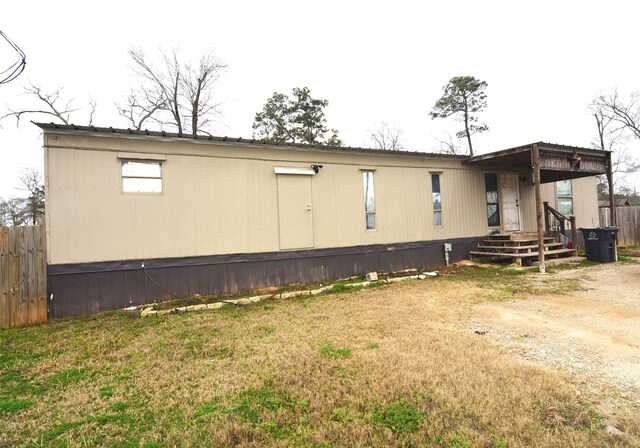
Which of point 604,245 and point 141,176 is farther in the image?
point 604,245

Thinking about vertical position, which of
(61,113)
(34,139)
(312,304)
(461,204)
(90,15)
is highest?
(90,15)

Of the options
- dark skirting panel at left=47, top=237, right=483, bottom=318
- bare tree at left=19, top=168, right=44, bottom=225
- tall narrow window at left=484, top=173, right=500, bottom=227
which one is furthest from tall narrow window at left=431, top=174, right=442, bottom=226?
bare tree at left=19, top=168, right=44, bottom=225

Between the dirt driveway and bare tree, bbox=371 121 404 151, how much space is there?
23581mm

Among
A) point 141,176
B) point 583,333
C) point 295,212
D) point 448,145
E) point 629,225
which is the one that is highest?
point 448,145

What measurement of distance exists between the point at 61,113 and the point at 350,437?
21.5 metres

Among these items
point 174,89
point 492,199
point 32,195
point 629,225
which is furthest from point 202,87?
point 629,225

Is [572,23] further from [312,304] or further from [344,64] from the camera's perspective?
[312,304]

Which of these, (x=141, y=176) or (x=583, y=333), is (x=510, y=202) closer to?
(x=583, y=333)

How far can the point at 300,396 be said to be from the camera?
8.54 feet

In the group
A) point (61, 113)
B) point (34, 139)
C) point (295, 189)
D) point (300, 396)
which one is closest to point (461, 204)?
point (295, 189)

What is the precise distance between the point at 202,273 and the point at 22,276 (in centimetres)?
298

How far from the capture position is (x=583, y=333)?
3.97m

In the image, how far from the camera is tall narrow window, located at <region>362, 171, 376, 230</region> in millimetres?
9047

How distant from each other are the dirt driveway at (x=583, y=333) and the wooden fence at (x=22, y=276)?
7183 millimetres
